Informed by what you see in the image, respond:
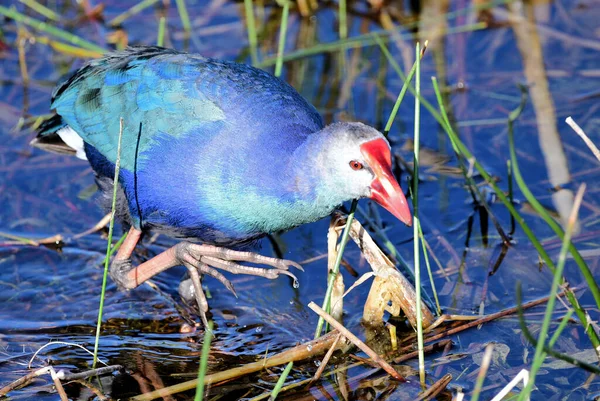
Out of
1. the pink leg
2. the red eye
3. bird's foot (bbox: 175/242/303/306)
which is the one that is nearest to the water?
the pink leg

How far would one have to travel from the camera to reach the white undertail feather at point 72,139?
12.6 feet

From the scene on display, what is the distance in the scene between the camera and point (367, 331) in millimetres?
3342

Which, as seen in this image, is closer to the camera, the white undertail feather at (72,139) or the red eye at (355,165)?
the red eye at (355,165)

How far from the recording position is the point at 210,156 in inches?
120

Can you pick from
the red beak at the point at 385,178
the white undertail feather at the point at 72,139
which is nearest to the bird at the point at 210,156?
the red beak at the point at 385,178

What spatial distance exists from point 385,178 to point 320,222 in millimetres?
1437

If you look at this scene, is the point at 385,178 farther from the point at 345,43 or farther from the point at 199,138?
the point at 345,43

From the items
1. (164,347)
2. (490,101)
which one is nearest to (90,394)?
(164,347)

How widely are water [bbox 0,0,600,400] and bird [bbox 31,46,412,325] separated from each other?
246mm

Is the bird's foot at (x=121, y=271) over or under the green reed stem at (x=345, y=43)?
under

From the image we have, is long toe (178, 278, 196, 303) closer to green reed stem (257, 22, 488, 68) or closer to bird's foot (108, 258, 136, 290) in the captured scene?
bird's foot (108, 258, 136, 290)

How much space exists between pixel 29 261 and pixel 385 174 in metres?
1.93

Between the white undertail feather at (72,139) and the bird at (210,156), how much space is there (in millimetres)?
105

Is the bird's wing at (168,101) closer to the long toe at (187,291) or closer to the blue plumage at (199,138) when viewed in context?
the blue plumage at (199,138)
